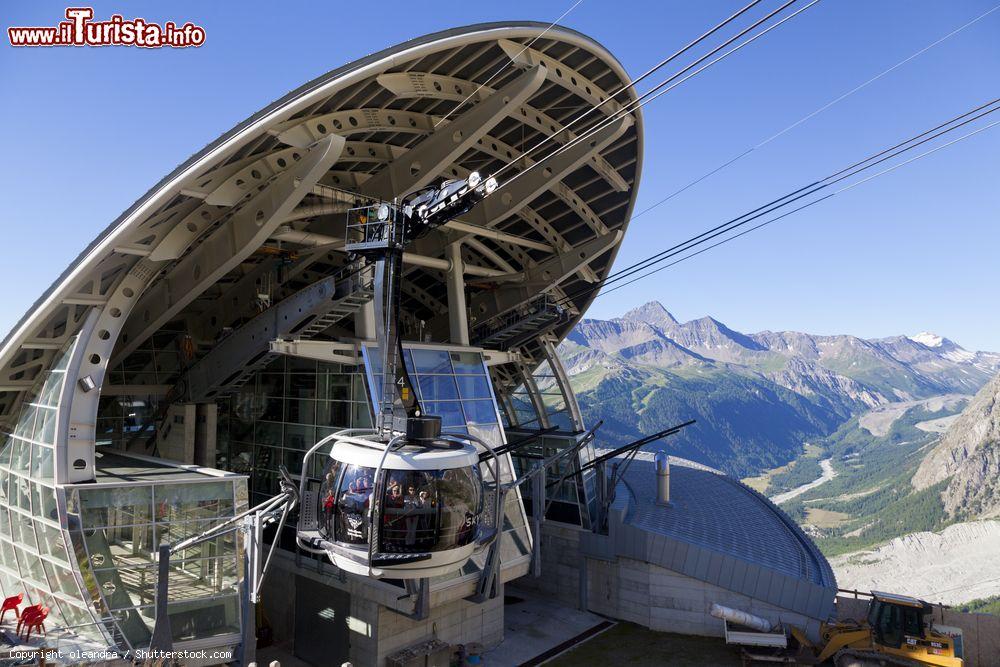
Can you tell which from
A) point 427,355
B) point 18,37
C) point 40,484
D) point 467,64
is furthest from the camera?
point 427,355

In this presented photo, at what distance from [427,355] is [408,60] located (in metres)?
10.9

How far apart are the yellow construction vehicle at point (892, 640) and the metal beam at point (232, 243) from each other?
22.0 metres

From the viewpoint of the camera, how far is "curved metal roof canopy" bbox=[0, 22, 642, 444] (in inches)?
648

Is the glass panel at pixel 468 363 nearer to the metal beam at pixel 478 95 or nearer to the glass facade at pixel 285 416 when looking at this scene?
the glass facade at pixel 285 416

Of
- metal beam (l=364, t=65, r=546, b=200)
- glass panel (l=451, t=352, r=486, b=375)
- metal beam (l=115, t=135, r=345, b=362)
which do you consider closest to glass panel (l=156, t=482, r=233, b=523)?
metal beam (l=115, t=135, r=345, b=362)

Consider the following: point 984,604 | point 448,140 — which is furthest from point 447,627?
point 984,604

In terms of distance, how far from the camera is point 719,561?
2294cm

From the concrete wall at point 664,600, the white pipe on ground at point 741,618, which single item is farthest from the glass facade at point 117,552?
the white pipe on ground at point 741,618

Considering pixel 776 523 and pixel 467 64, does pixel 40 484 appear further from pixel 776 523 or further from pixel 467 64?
pixel 776 523

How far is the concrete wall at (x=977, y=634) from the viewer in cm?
2059

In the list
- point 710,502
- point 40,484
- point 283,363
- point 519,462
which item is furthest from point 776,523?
point 40,484

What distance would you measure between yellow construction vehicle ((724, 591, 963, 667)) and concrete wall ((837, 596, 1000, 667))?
1.52 meters

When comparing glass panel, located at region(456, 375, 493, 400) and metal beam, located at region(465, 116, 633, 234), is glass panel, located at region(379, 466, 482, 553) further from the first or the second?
metal beam, located at region(465, 116, 633, 234)

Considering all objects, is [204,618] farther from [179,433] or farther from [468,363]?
[468,363]
